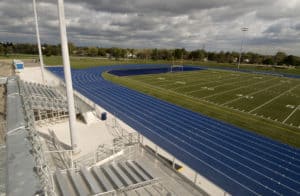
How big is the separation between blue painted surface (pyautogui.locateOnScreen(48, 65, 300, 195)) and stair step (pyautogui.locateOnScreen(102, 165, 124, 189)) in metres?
5.41

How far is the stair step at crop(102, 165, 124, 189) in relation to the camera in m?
7.49

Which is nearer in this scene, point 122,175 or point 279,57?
point 122,175

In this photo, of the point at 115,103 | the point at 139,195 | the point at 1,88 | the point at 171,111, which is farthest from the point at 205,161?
the point at 1,88

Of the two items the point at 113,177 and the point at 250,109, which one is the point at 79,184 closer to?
the point at 113,177

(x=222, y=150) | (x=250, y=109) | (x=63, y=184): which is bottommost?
(x=222, y=150)

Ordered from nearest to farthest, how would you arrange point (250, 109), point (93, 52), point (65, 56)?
point (65, 56), point (250, 109), point (93, 52)

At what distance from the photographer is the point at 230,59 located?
107m

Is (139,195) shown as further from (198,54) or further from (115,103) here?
(198,54)

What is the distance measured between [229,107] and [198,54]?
91822mm

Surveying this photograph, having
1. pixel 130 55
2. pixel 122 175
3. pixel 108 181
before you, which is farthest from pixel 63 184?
pixel 130 55

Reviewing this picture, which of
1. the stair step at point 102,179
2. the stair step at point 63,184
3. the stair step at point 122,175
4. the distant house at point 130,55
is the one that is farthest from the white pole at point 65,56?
the distant house at point 130,55

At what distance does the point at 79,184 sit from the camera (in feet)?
23.8

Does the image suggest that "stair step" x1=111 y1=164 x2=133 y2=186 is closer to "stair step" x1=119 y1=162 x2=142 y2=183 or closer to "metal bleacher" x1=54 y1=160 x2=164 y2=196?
"metal bleacher" x1=54 y1=160 x2=164 y2=196

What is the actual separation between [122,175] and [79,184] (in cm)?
170
